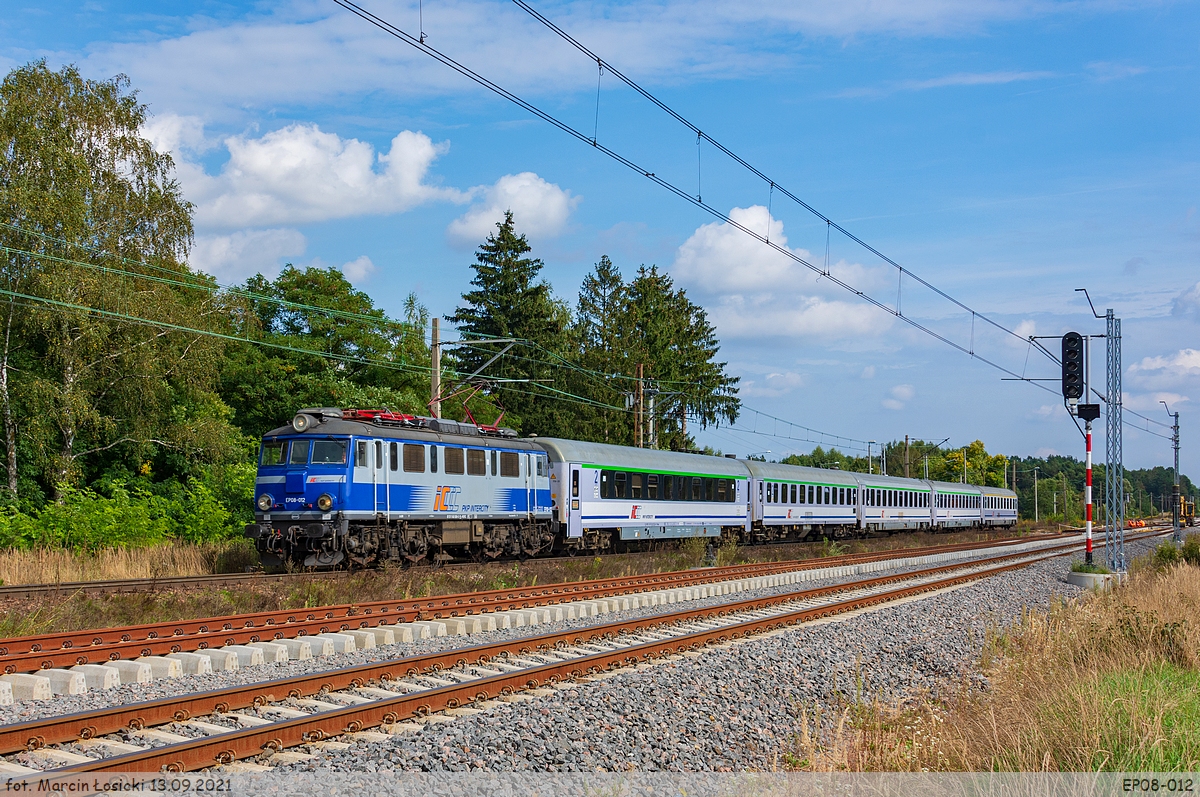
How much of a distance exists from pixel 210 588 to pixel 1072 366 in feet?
60.4

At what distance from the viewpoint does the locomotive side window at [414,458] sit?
69.1 ft

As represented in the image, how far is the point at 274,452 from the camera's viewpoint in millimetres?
20547

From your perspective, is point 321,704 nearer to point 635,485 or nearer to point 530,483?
point 530,483

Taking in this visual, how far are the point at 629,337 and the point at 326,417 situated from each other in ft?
151

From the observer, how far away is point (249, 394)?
42.4m

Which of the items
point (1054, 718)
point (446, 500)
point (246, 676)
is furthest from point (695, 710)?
point (446, 500)

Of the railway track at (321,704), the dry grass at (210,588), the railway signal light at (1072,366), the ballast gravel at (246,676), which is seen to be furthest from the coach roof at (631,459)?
the railway track at (321,704)

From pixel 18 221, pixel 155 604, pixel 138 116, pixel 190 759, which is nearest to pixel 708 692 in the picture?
pixel 190 759

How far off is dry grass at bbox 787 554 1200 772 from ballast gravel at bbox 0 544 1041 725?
5.13 m

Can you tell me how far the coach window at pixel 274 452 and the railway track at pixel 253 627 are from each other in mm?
5788

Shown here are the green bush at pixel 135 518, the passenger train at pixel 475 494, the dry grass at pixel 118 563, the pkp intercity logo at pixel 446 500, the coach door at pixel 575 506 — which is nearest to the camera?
the dry grass at pixel 118 563

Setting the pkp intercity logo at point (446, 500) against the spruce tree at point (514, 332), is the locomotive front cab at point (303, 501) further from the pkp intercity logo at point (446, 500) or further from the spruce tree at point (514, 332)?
the spruce tree at point (514, 332)

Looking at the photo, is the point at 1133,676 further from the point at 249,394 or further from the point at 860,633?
the point at 249,394

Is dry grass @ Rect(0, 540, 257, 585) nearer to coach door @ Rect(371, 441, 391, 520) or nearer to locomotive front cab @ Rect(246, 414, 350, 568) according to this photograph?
locomotive front cab @ Rect(246, 414, 350, 568)
